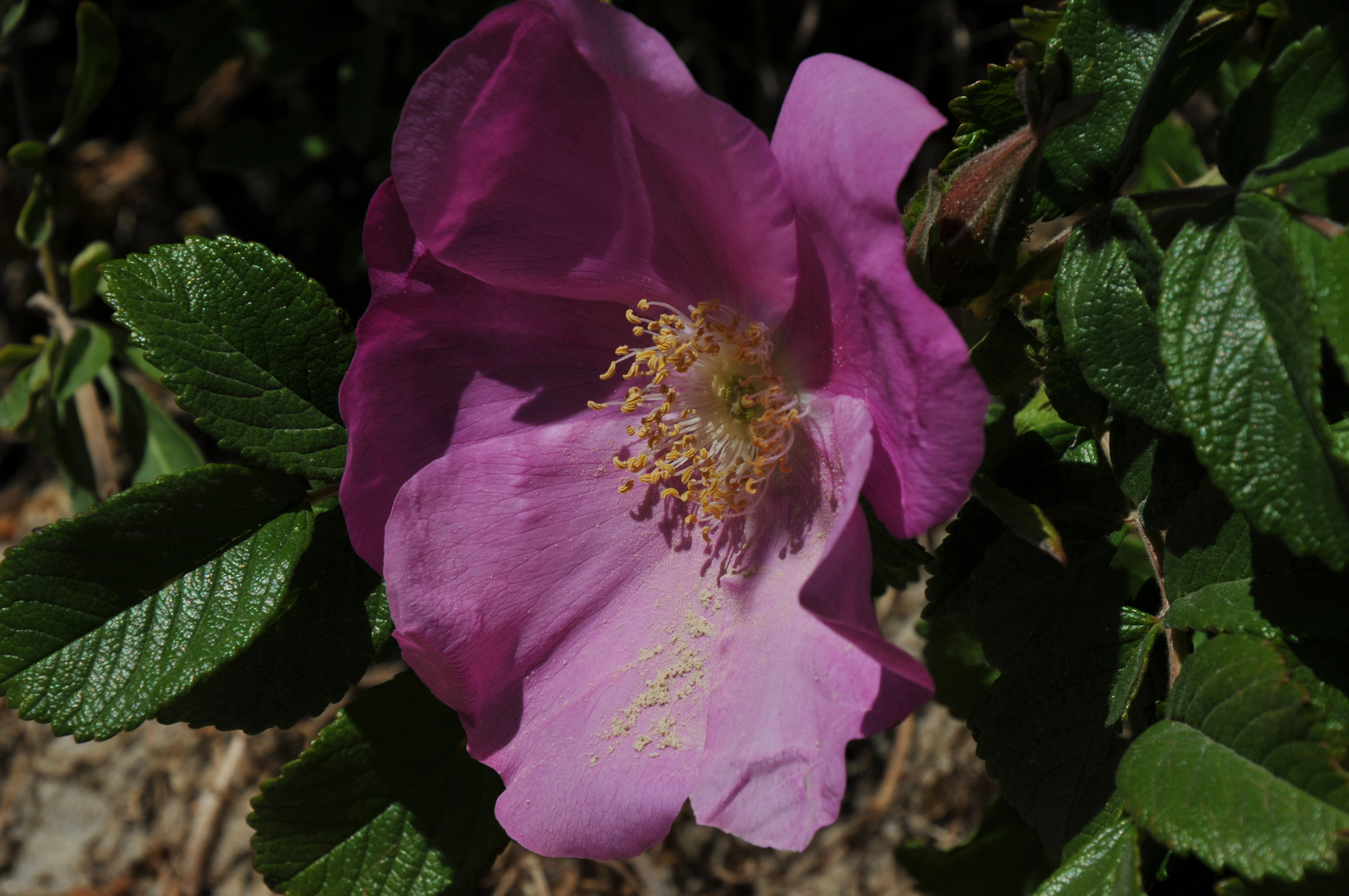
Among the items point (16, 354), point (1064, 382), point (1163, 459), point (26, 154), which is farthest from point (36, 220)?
point (1163, 459)

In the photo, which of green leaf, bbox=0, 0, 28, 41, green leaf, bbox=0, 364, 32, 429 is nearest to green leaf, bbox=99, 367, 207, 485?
green leaf, bbox=0, 364, 32, 429

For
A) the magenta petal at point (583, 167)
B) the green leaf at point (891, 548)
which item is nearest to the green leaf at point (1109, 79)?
the magenta petal at point (583, 167)

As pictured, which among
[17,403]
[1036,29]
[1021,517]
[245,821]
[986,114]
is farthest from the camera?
[245,821]

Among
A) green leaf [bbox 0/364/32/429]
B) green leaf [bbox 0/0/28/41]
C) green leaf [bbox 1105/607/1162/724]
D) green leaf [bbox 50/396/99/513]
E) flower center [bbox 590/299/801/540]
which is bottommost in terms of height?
green leaf [bbox 50/396/99/513]

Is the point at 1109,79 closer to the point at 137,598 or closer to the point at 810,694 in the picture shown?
the point at 810,694

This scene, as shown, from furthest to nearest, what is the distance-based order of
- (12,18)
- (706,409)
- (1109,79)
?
1. (12,18)
2. (706,409)
3. (1109,79)

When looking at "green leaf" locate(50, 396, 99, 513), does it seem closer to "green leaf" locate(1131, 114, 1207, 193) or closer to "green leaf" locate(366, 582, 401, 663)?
"green leaf" locate(366, 582, 401, 663)
